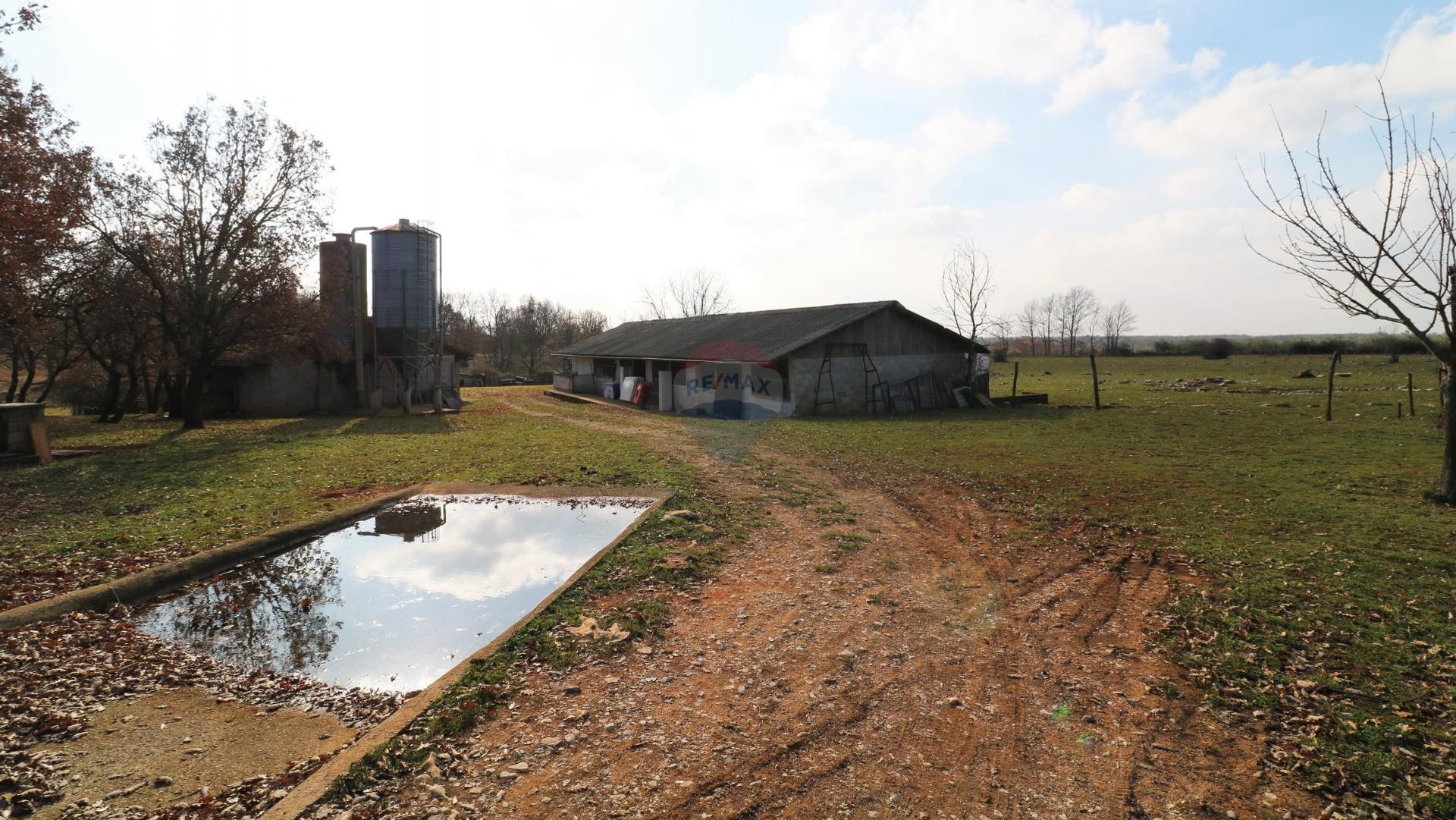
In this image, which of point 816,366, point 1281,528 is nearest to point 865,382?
point 816,366

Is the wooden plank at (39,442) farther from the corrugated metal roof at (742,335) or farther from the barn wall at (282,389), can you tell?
the corrugated metal roof at (742,335)

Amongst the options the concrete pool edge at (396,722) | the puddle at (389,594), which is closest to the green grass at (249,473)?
the puddle at (389,594)

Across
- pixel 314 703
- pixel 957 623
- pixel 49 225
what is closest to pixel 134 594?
pixel 314 703

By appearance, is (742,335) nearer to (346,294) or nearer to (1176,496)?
(346,294)

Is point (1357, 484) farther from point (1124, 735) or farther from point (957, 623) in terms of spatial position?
point (1124, 735)

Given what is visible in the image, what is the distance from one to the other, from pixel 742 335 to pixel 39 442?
900 inches

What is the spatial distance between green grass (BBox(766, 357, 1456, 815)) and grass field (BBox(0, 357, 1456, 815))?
3 cm

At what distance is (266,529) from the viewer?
33.7 ft

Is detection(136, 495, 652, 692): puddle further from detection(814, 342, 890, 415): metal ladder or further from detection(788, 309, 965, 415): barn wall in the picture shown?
detection(814, 342, 890, 415): metal ladder

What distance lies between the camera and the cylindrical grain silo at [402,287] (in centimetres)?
2909

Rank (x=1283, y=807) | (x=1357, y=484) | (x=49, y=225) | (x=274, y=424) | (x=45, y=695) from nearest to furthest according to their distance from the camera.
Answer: (x=1283, y=807), (x=45, y=695), (x=1357, y=484), (x=49, y=225), (x=274, y=424)

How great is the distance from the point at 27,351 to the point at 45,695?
33076 mm

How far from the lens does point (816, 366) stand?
26328 millimetres

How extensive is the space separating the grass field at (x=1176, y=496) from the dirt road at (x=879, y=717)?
65cm
